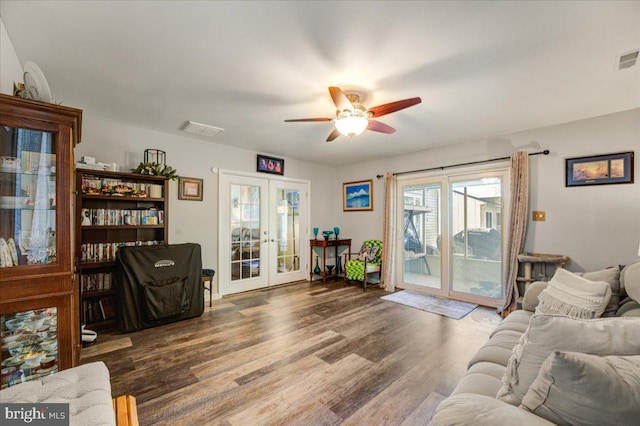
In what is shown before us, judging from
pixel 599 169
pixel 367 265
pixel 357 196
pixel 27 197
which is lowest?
pixel 367 265

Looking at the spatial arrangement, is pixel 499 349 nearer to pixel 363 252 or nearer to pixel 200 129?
pixel 363 252

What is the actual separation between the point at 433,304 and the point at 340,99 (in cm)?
326

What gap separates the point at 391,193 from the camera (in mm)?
4941

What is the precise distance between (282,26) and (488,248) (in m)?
3.96

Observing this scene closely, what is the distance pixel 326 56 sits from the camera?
6.57 ft

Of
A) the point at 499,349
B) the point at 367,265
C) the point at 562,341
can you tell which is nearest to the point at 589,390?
the point at 562,341

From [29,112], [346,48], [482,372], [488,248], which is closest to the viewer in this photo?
[482,372]

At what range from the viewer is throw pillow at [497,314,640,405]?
931mm

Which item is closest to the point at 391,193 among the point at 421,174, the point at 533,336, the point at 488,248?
the point at 421,174

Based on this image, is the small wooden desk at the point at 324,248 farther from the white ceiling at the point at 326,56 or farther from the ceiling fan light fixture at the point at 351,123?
the ceiling fan light fixture at the point at 351,123

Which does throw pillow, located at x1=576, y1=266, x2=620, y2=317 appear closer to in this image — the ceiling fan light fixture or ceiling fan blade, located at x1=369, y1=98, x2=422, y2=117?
ceiling fan blade, located at x1=369, y1=98, x2=422, y2=117

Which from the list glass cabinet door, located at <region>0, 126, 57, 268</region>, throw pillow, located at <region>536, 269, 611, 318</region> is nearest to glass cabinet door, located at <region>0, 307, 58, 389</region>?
glass cabinet door, located at <region>0, 126, 57, 268</region>

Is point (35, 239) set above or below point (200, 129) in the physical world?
below

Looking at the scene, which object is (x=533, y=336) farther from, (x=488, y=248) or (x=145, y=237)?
(x=145, y=237)
